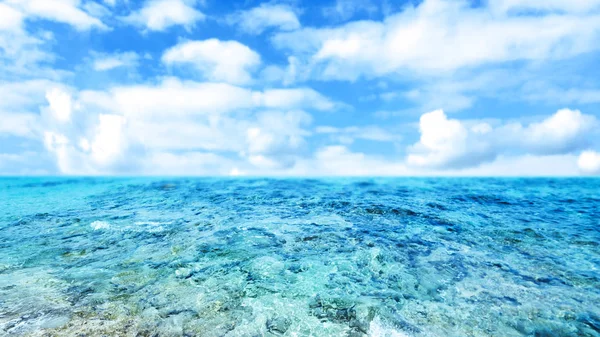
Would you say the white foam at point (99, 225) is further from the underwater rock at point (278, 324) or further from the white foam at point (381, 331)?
the white foam at point (381, 331)

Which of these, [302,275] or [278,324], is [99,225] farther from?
[278,324]

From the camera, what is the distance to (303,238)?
44.9ft

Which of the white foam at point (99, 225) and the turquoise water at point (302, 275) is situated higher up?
the white foam at point (99, 225)

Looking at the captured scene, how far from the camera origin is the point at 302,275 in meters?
9.87

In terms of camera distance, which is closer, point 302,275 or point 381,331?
point 381,331

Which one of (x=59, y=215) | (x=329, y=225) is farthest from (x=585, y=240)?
(x=59, y=215)

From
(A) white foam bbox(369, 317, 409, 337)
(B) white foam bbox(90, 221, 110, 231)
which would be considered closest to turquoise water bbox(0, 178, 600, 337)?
(A) white foam bbox(369, 317, 409, 337)

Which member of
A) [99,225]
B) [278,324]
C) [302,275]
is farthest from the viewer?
[99,225]

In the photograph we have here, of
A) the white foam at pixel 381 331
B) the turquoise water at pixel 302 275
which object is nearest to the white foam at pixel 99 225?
the turquoise water at pixel 302 275

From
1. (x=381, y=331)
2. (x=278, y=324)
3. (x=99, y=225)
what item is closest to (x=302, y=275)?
(x=278, y=324)

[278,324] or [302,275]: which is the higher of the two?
[302,275]

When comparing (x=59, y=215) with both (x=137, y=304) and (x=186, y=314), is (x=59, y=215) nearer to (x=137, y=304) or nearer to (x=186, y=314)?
(x=137, y=304)

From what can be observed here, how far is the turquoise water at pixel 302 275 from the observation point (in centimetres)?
731

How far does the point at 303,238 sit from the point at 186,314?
672 cm
